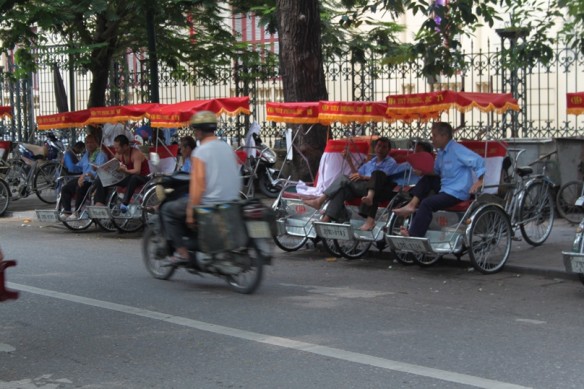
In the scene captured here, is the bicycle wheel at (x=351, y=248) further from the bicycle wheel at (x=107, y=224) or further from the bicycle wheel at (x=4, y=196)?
the bicycle wheel at (x=4, y=196)

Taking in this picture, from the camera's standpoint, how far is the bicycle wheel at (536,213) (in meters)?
11.7

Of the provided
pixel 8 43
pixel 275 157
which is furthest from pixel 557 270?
pixel 8 43

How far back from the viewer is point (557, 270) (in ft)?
33.6

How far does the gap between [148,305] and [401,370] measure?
3261 millimetres

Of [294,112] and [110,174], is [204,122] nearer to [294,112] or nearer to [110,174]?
[294,112]

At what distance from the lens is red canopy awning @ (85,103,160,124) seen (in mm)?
14438

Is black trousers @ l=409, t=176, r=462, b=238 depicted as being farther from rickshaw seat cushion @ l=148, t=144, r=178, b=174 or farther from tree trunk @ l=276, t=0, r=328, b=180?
rickshaw seat cushion @ l=148, t=144, r=178, b=174

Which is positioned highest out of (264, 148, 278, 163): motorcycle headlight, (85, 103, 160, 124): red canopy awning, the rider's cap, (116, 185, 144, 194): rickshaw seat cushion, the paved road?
(85, 103, 160, 124): red canopy awning

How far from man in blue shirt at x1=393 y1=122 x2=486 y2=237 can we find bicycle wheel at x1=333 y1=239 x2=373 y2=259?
1196 mm

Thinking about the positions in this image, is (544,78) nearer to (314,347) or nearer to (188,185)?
(188,185)

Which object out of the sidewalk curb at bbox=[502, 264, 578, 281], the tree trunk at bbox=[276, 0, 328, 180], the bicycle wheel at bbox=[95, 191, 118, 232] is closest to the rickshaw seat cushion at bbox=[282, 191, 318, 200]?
the tree trunk at bbox=[276, 0, 328, 180]

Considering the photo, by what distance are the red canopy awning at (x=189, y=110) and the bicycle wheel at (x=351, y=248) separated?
265 centimetres

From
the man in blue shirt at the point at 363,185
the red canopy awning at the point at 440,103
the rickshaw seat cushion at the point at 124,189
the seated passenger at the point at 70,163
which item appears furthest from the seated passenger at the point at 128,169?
the red canopy awning at the point at 440,103

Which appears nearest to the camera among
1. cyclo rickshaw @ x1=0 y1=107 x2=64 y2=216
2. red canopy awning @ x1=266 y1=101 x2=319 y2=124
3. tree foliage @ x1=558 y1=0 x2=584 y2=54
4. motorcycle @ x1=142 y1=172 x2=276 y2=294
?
motorcycle @ x1=142 y1=172 x2=276 y2=294
